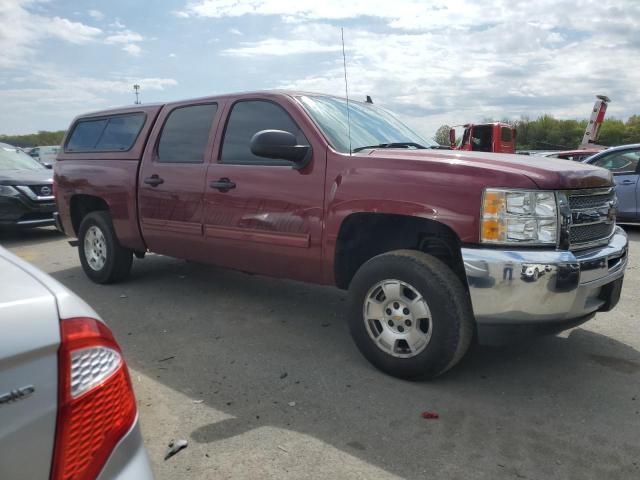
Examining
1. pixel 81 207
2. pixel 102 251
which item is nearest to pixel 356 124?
pixel 102 251

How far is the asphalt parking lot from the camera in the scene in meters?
2.50

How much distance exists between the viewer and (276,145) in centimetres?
356

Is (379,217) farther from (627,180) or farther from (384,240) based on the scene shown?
(627,180)

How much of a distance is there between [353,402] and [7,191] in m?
7.76

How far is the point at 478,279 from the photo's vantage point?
2.94 metres

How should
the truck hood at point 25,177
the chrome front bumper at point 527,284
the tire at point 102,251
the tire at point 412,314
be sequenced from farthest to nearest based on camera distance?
the truck hood at point 25,177 < the tire at point 102,251 < the tire at point 412,314 < the chrome front bumper at point 527,284

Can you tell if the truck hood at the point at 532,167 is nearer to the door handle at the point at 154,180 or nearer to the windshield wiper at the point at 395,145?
the windshield wiper at the point at 395,145

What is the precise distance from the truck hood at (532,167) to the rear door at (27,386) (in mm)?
2430

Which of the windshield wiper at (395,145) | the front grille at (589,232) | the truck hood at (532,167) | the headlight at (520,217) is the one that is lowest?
the front grille at (589,232)

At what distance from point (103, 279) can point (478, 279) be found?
4.15 meters

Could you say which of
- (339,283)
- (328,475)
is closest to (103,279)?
(339,283)

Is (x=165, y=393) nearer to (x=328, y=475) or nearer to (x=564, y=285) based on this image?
(x=328, y=475)

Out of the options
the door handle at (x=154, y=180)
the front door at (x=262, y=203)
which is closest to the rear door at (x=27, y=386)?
the front door at (x=262, y=203)

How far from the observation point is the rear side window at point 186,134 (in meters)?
4.59
